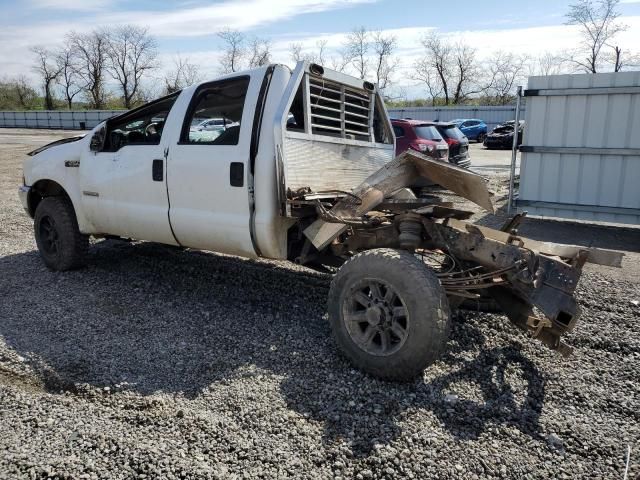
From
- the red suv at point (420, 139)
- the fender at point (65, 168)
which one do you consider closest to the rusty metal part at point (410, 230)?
the fender at point (65, 168)

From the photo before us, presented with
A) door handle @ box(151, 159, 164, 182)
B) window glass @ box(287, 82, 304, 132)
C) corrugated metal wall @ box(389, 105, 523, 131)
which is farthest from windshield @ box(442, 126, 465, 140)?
corrugated metal wall @ box(389, 105, 523, 131)

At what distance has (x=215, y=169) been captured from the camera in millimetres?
4660

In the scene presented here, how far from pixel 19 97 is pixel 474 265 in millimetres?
81297

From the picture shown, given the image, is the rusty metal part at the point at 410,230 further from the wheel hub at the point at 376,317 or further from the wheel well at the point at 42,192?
the wheel well at the point at 42,192

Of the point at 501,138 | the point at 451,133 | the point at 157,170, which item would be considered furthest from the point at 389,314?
the point at 501,138

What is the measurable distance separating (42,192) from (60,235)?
88 cm

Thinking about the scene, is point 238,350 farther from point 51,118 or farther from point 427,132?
point 51,118

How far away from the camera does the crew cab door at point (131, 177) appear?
17.0ft

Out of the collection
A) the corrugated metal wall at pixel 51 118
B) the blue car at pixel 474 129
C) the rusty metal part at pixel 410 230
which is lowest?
the rusty metal part at pixel 410 230

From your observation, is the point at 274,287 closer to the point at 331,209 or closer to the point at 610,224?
the point at 331,209

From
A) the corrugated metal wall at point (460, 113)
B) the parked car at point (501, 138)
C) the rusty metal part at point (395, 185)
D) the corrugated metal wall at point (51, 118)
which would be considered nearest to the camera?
the rusty metal part at point (395, 185)

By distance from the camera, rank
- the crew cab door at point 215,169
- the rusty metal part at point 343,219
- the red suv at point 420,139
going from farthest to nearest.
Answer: the red suv at point 420,139 → the crew cab door at point 215,169 → the rusty metal part at point 343,219

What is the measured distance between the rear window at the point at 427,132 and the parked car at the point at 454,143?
1.42 meters

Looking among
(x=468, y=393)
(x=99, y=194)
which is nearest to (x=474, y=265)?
(x=468, y=393)
